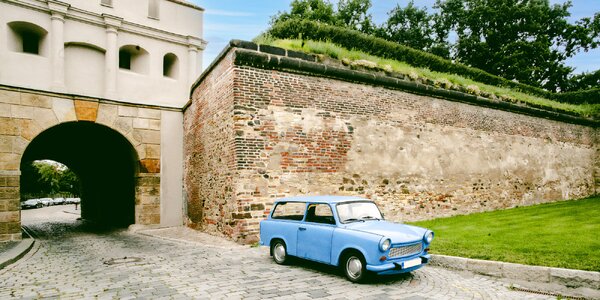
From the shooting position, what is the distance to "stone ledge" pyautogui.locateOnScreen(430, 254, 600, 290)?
518cm

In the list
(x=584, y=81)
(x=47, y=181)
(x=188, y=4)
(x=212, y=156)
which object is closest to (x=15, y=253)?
(x=212, y=156)

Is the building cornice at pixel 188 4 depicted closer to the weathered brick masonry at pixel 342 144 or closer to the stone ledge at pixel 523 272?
the weathered brick masonry at pixel 342 144

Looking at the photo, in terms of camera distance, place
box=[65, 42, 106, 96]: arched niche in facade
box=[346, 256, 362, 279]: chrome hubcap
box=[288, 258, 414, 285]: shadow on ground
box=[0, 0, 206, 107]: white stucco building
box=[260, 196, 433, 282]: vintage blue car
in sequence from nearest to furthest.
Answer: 1. box=[260, 196, 433, 282]: vintage blue car
2. box=[346, 256, 362, 279]: chrome hubcap
3. box=[288, 258, 414, 285]: shadow on ground
4. box=[0, 0, 206, 107]: white stucco building
5. box=[65, 42, 106, 96]: arched niche in facade

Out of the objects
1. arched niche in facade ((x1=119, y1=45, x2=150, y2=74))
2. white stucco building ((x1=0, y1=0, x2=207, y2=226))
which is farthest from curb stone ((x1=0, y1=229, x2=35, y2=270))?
arched niche in facade ((x1=119, y1=45, x2=150, y2=74))

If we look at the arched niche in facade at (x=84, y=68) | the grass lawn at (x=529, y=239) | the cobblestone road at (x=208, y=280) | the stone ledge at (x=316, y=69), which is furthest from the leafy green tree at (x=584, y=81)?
the arched niche in facade at (x=84, y=68)

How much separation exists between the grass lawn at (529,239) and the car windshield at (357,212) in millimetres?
1680

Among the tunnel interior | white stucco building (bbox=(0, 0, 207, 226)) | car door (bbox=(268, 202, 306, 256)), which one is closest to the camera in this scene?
car door (bbox=(268, 202, 306, 256))

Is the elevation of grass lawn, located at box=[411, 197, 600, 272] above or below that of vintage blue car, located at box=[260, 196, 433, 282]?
below

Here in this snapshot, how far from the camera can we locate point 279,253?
7094 millimetres

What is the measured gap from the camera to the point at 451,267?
670cm

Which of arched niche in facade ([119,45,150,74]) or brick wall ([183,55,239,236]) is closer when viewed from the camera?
brick wall ([183,55,239,236])

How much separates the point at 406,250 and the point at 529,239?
3703 mm

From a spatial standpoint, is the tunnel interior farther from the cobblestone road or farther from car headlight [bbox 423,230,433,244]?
car headlight [bbox 423,230,433,244]

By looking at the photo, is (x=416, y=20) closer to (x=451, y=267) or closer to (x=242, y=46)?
(x=242, y=46)
